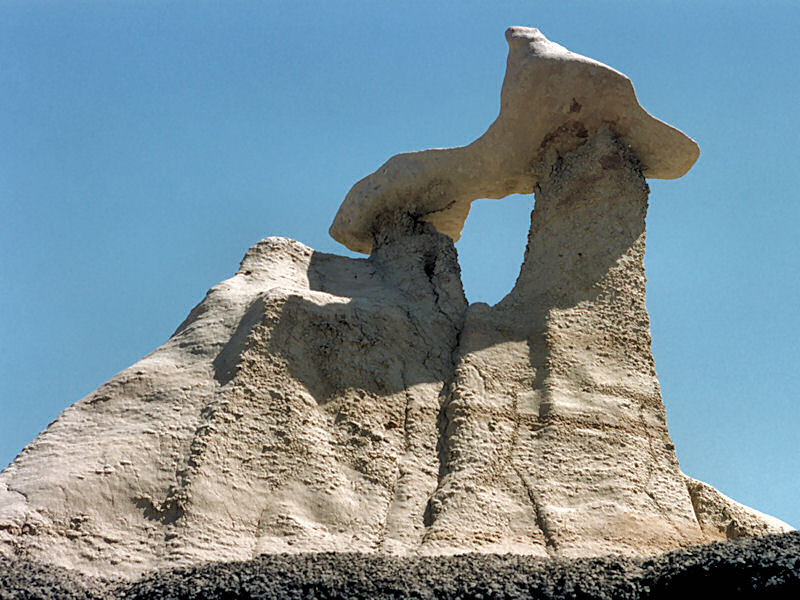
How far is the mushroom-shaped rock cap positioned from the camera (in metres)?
8.62

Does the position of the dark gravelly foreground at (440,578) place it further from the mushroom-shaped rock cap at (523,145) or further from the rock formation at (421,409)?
the mushroom-shaped rock cap at (523,145)

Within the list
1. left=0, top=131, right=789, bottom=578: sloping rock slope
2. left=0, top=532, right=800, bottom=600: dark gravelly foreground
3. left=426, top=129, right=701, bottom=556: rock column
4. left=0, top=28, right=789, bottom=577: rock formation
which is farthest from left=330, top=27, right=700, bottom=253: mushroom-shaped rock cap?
left=0, top=532, right=800, bottom=600: dark gravelly foreground

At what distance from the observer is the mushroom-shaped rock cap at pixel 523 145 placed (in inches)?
339

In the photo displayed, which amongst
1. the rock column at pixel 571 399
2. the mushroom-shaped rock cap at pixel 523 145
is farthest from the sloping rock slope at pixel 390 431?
the mushroom-shaped rock cap at pixel 523 145

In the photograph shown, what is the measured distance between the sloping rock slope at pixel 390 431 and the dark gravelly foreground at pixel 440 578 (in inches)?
15.1

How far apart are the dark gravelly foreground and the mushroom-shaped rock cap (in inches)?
176

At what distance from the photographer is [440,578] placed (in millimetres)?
5152

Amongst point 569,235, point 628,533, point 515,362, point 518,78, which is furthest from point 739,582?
point 518,78

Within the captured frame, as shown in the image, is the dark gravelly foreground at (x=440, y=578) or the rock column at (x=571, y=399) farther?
the rock column at (x=571, y=399)

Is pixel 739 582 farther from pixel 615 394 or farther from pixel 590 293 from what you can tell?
pixel 590 293

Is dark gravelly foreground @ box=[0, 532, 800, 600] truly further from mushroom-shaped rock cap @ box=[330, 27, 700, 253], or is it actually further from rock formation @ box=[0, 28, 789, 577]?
mushroom-shaped rock cap @ box=[330, 27, 700, 253]

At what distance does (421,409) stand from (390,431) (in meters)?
0.32

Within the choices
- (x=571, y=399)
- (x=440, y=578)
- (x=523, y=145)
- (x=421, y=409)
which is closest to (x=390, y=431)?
(x=421, y=409)

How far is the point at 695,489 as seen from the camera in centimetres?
692
